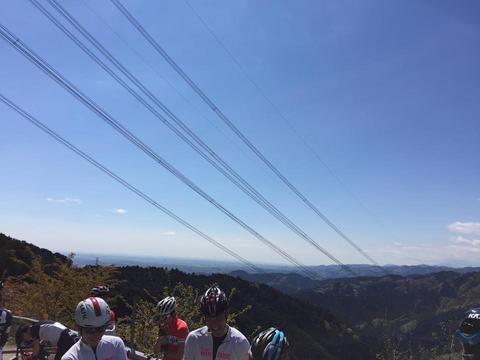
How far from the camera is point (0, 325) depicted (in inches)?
250

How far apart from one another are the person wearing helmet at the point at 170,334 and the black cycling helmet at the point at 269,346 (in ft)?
11.3

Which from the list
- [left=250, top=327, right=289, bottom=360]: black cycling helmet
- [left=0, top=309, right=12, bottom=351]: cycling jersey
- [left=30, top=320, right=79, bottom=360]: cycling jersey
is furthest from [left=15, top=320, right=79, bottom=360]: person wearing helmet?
[left=250, top=327, right=289, bottom=360]: black cycling helmet

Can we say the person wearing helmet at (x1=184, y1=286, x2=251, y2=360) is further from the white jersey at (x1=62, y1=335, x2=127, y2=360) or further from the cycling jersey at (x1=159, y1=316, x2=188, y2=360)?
the cycling jersey at (x1=159, y1=316, x2=188, y2=360)

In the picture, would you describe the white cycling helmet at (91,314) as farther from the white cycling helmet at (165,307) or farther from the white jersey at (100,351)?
the white cycling helmet at (165,307)

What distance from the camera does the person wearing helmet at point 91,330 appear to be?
4195 millimetres

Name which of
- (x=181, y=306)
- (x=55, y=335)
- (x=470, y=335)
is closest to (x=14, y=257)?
(x=181, y=306)

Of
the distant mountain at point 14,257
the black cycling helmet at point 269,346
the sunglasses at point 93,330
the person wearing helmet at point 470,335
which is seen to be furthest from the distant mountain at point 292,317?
the black cycling helmet at point 269,346

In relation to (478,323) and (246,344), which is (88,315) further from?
(478,323)

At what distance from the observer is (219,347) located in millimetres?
4805

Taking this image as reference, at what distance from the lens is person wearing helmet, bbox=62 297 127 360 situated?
4.20 m

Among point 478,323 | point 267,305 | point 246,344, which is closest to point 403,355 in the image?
point 478,323

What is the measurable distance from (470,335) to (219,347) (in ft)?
9.01

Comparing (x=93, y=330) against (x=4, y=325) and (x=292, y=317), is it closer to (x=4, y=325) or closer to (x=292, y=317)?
(x=4, y=325)

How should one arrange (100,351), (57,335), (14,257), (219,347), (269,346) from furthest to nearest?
(14,257) → (57,335) → (219,347) → (100,351) → (269,346)
